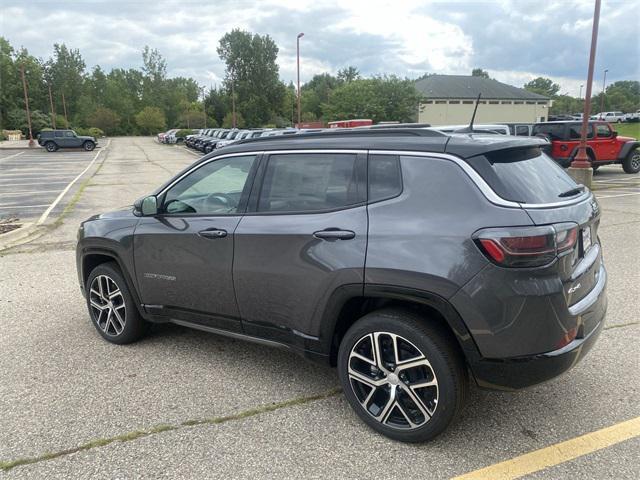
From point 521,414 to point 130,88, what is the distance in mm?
121207

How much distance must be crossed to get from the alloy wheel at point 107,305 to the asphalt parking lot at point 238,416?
0.17 m

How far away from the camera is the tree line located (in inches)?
3172

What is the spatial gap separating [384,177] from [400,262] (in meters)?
0.54

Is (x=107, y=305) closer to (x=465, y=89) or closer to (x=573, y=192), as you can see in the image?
(x=573, y=192)

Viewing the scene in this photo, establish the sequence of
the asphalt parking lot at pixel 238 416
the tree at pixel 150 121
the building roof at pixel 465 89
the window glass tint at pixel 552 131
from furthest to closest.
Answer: the tree at pixel 150 121 → the building roof at pixel 465 89 → the window glass tint at pixel 552 131 → the asphalt parking lot at pixel 238 416

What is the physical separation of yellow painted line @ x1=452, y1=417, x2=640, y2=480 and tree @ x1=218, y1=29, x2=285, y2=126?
8577 cm

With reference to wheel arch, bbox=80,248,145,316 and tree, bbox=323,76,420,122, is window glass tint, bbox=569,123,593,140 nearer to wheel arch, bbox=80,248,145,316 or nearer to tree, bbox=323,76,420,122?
wheel arch, bbox=80,248,145,316

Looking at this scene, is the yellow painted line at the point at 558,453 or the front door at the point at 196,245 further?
the front door at the point at 196,245

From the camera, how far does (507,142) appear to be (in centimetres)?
290

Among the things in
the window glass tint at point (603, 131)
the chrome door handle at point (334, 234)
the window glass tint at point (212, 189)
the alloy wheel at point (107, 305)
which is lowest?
the alloy wheel at point (107, 305)

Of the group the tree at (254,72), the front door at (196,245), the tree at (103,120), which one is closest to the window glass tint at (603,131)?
the front door at (196,245)

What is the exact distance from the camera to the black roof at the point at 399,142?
2.79 meters

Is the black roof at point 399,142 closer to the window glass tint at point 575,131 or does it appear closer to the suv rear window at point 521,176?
the suv rear window at point 521,176

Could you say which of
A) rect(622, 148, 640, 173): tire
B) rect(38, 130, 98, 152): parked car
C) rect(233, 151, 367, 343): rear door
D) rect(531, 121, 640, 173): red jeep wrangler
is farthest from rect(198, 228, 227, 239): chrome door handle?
rect(38, 130, 98, 152): parked car
